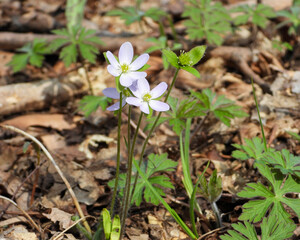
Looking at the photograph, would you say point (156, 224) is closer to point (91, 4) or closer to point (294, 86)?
point (294, 86)

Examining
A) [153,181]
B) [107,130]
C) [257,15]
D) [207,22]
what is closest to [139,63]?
[153,181]

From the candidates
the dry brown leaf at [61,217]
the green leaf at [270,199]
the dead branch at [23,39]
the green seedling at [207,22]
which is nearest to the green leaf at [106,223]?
the dry brown leaf at [61,217]

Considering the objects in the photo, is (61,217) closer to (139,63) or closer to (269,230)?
(139,63)

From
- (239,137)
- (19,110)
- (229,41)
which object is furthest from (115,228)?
(229,41)

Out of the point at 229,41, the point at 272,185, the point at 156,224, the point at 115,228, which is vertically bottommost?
the point at 156,224

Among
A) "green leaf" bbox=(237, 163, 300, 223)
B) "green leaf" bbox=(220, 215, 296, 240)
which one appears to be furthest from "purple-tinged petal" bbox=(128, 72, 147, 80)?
"green leaf" bbox=(220, 215, 296, 240)

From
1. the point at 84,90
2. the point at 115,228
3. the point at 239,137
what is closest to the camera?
the point at 115,228

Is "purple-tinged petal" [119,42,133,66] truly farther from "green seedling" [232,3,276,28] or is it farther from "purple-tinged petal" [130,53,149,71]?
"green seedling" [232,3,276,28]
